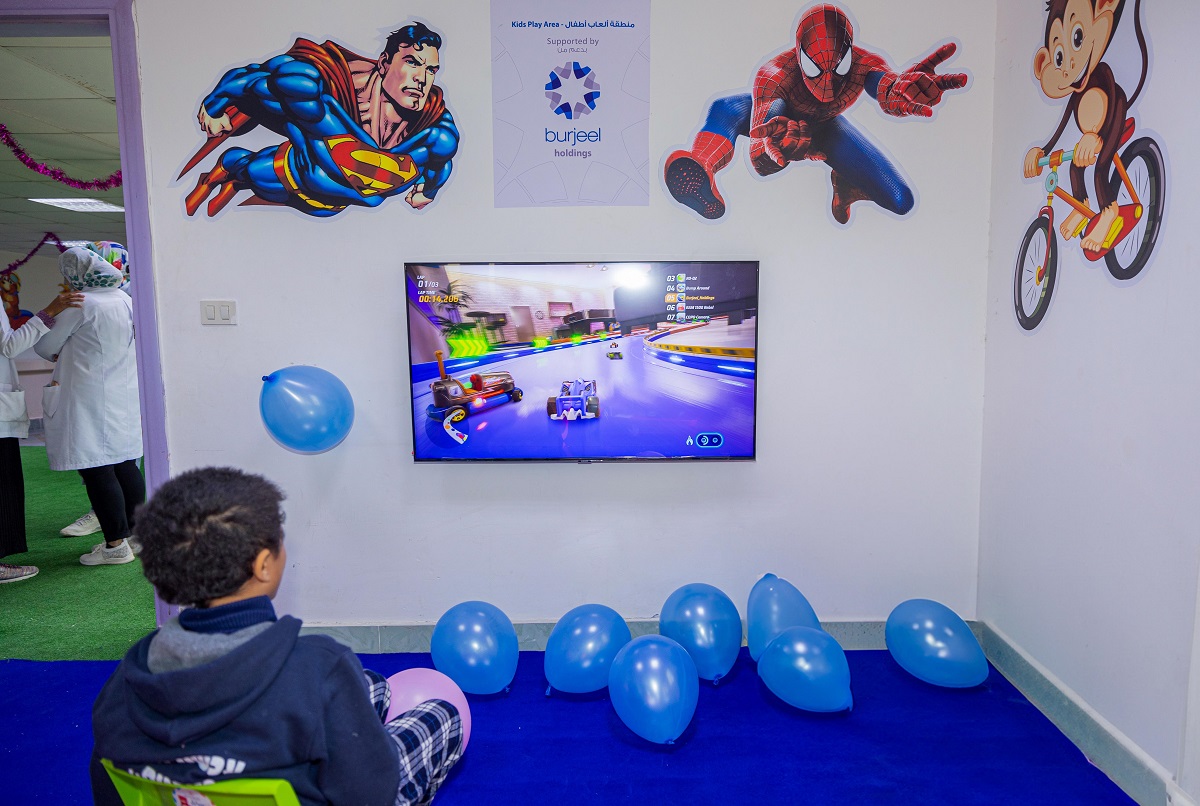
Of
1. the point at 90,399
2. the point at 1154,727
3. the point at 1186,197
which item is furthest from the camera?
the point at 90,399

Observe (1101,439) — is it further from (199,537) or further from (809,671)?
(199,537)

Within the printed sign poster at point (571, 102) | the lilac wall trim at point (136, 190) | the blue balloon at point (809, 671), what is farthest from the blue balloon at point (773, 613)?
the lilac wall trim at point (136, 190)

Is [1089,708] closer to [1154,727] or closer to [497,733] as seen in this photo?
[1154,727]

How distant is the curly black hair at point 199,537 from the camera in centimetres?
108

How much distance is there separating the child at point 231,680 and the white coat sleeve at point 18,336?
299cm

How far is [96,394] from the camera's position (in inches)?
139

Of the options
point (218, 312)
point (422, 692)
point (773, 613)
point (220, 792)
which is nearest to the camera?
point (220, 792)

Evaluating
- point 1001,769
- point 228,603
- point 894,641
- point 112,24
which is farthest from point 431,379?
point 1001,769

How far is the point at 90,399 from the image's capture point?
3512 millimetres

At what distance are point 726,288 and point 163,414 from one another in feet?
7.00

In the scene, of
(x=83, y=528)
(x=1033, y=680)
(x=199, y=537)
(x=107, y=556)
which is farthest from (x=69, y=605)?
(x=1033, y=680)

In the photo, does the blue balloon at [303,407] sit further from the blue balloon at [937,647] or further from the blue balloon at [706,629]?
the blue balloon at [937,647]

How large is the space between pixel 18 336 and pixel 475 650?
2.88 m

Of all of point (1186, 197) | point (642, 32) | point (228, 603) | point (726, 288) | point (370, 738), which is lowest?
point (370, 738)
